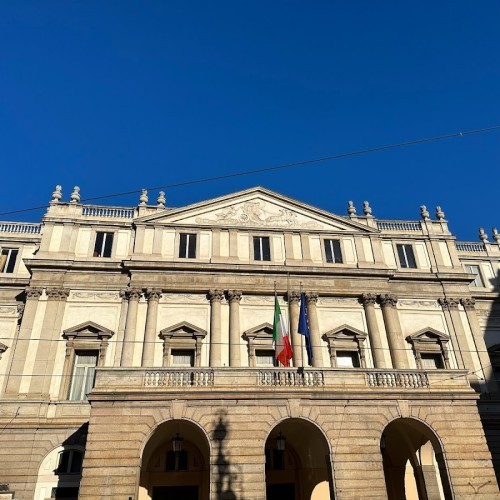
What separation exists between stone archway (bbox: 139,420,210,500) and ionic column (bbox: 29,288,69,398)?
20.5 feet

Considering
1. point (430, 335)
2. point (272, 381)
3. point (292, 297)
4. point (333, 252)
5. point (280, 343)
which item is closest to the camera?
point (272, 381)

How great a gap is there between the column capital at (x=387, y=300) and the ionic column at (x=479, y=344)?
15.2 feet

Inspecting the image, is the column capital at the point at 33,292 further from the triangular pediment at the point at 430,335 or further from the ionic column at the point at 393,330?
the triangular pediment at the point at 430,335

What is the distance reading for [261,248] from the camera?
2769 centimetres

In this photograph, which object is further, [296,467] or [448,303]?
[448,303]

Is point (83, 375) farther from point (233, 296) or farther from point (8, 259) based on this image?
point (8, 259)

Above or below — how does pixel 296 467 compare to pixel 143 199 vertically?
below

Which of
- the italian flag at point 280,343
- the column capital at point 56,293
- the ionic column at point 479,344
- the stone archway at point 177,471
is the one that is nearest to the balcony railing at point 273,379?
the italian flag at point 280,343

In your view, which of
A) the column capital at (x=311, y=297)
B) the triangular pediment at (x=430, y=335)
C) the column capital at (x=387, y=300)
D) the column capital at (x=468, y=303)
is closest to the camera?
the column capital at (x=311, y=297)

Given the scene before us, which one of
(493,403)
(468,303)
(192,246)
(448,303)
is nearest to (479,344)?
(468,303)

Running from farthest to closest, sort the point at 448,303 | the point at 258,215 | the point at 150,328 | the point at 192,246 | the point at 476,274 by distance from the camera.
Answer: the point at 476,274, the point at 258,215, the point at 448,303, the point at 192,246, the point at 150,328

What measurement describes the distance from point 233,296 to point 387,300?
8856 millimetres

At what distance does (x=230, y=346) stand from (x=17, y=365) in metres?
10.4

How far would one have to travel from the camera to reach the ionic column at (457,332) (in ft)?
84.4
